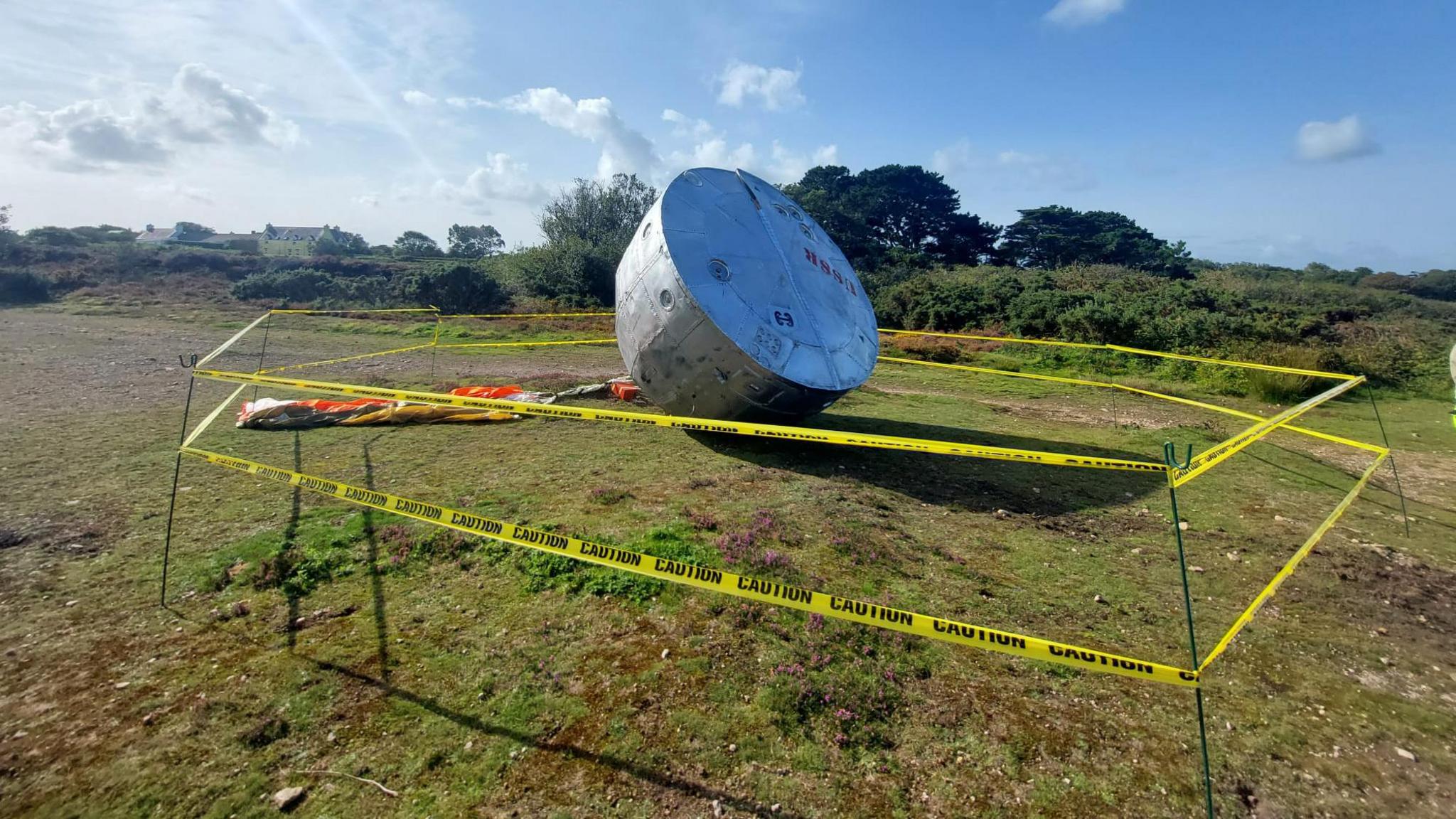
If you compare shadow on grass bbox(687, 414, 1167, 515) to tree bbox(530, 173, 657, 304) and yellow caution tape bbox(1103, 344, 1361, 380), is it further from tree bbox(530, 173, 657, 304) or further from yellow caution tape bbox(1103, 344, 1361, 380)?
tree bbox(530, 173, 657, 304)

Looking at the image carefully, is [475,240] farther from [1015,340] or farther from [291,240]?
[1015,340]

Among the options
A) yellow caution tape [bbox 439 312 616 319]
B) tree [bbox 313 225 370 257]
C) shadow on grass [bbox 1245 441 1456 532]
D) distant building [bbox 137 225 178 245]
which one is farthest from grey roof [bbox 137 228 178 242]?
shadow on grass [bbox 1245 441 1456 532]

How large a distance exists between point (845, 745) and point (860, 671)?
0.70 meters

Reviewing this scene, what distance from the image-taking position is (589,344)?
74.0ft

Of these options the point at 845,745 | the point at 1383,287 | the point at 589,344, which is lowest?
the point at 845,745

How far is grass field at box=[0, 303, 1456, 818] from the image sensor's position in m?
3.38

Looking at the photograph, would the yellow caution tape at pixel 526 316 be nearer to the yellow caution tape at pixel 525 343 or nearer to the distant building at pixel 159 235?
the yellow caution tape at pixel 525 343

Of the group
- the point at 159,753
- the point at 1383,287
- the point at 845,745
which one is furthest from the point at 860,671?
the point at 1383,287

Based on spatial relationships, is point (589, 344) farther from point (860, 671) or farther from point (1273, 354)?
point (1273, 354)

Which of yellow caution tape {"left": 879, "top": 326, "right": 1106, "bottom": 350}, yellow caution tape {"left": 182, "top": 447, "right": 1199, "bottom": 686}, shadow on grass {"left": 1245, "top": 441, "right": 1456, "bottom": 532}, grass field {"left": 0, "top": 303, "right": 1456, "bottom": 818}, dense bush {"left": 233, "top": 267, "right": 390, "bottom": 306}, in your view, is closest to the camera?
yellow caution tape {"left": 182, "top": 447, "right": 1199, "bottom": 686}

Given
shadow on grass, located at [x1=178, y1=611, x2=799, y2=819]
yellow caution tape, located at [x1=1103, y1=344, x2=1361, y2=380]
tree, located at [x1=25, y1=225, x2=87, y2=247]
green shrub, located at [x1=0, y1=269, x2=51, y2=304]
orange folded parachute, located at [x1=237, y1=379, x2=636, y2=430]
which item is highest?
tree, located at [x1=25, y1=225, x2=87, y2=247]

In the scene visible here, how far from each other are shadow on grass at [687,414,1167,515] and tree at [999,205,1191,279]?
42.6 meters

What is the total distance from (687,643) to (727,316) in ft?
14.6

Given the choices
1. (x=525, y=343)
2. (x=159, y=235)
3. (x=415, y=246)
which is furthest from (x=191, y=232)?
(x=525, y=343)
